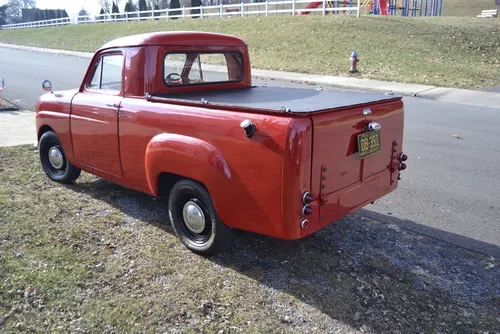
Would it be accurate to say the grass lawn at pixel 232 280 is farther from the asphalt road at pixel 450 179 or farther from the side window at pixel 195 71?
the side window at pixel 195 71

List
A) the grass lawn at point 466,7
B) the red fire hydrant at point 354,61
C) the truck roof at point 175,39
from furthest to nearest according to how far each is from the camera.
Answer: the grass lawn at point 466,7 < the red fire hydrant at point 354,61 < the truck roof at point 175,39

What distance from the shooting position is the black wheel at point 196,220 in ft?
12.4

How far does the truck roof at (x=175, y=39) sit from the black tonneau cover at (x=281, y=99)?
0.52 m

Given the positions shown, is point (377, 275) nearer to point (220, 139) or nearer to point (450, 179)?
point (220, 139)

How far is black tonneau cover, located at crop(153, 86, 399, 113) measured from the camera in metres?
3.43

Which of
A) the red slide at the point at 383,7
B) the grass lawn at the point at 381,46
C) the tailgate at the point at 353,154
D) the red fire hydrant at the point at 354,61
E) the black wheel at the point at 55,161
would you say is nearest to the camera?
the tailgate at the point at 353,154

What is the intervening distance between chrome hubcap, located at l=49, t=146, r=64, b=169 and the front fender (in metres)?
2.09

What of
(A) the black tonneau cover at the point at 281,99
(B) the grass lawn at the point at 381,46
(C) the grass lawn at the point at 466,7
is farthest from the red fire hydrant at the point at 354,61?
(C) the grass lawn at the point at 466,7

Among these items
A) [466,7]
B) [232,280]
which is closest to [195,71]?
[232,280]

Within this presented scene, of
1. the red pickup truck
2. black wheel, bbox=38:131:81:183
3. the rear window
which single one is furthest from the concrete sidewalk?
black wheel, bbox=38:131:81:183

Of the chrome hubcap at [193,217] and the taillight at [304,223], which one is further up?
the taillight at [304,223]

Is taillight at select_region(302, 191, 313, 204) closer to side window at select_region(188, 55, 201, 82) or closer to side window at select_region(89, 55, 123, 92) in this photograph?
side window at select_region(188, 55, 201, 82)

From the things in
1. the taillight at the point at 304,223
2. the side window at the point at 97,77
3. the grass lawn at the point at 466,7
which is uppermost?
the grass lawn at the point at 466,7

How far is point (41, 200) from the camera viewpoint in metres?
5.17
